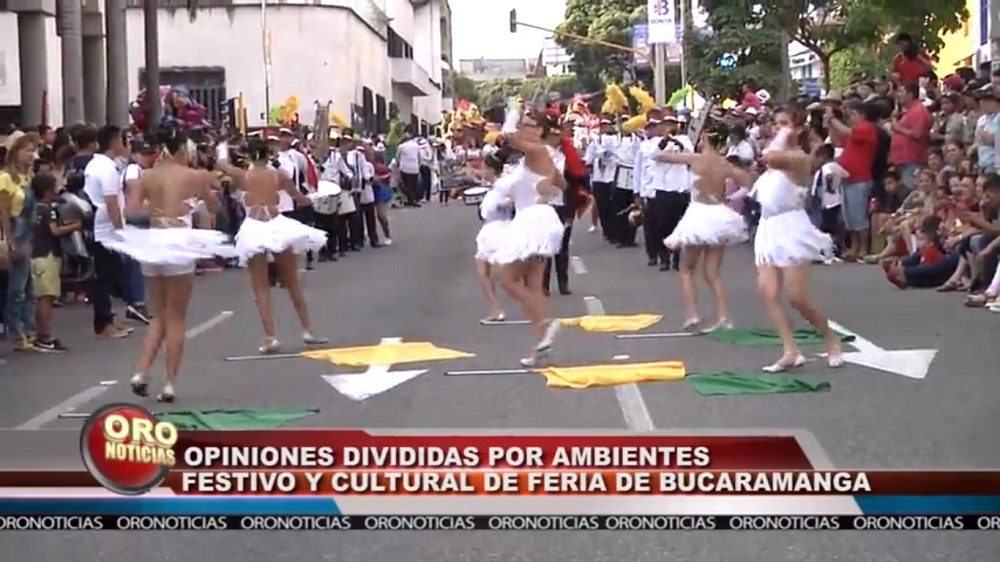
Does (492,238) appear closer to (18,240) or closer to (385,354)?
(385,354)

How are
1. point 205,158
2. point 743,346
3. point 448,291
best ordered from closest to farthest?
1. point 743,346
2. point 448,291
3. point 205,158

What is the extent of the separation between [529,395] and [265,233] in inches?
135

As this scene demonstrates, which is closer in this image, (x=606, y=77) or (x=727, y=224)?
(x=727, y=224)

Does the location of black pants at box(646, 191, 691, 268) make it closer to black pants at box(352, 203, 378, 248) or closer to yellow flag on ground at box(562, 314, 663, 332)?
yellow flag on ground at box(562, 314, 663, 332)

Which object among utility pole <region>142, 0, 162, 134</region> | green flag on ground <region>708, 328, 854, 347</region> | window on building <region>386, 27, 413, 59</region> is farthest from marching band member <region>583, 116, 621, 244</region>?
window on building <region>386, 27, 413, 59</region>

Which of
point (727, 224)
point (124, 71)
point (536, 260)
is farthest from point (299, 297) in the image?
point (124, 71)

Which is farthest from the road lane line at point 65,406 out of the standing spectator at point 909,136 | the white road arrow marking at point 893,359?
the standing spectator at point 909,136

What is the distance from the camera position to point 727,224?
13.7m

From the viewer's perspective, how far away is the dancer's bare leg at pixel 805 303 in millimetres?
11578

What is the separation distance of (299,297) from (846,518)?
943 centimetres

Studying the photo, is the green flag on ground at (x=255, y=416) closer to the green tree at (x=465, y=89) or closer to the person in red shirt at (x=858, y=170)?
the person in red shirt at (x=858, y=170)

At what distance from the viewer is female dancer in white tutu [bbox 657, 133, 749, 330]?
1370 centimetres

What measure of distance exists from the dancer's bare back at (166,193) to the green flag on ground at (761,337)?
4757mm

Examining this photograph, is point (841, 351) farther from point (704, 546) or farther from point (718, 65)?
point (718, 65)
